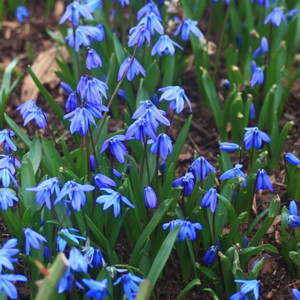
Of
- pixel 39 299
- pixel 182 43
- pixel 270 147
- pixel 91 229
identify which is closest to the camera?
pixel 39 299

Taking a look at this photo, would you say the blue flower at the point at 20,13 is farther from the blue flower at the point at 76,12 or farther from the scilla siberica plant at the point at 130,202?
the blue flower at the point at 76,12

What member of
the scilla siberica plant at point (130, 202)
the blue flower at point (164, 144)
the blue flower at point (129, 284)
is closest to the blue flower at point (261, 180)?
the scilla siberica plant at point (130, 202)

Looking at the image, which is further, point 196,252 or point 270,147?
point 270,147

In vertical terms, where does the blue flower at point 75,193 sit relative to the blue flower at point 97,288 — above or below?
above

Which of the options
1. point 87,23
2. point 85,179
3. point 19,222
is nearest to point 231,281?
point 85,179

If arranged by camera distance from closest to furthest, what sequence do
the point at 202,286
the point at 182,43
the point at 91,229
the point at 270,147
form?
the point at 91,229, the point at 202,286, the point at 270,147, the point at 182,43

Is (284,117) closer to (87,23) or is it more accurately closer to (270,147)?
(270,147)

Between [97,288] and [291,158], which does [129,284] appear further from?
[291,158]
